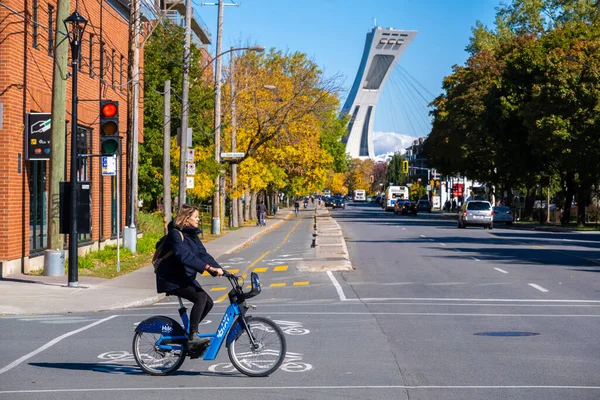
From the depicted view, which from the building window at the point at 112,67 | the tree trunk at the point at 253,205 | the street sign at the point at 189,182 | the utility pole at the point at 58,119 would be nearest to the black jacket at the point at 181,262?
the utility pole at the point at 58,119

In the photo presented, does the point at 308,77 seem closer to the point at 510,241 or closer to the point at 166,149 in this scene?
the point at 510,241

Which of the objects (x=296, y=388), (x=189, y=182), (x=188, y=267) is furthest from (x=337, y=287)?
(x=189, y=182)

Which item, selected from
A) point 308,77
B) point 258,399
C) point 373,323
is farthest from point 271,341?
point 308,77

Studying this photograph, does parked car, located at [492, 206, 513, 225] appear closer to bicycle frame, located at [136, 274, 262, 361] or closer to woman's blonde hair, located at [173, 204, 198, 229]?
woman's blonde hair, located at [173, 204, 198, 229]

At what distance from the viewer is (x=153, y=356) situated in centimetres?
1089

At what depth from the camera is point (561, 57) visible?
61438mm

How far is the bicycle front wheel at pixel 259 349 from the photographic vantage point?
34.7ft

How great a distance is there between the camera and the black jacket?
1066 centimetres

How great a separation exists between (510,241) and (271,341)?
33.0 meters

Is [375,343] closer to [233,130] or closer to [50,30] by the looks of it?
[50,30]

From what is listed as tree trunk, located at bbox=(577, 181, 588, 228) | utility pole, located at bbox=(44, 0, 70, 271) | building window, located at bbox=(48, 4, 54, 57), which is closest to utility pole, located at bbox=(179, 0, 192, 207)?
building window, located at bbox=(48, 4, 54, 57)

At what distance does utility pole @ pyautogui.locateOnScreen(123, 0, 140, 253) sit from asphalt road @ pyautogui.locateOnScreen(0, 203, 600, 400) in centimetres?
779

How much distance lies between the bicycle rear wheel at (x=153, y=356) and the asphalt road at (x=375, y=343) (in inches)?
5.4

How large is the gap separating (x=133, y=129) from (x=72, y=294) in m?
13.2
